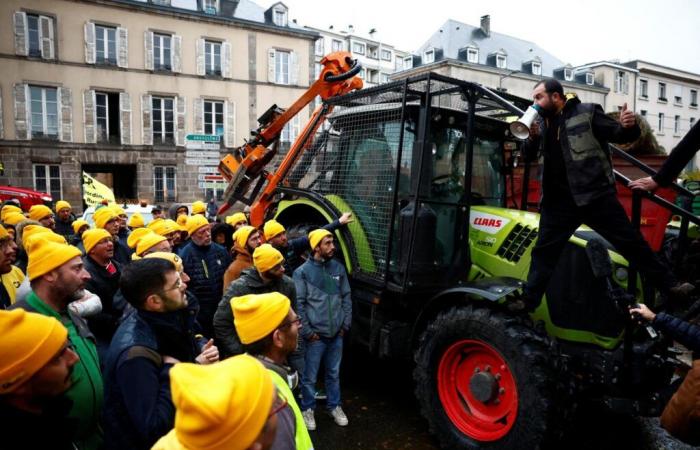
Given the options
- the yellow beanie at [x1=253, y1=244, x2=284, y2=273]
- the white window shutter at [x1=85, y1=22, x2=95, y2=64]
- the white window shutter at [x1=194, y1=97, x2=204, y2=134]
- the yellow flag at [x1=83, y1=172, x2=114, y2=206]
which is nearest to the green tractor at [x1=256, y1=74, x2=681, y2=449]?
the yellow beanie at [x1=253, y1=244, x2=284, y2=273]

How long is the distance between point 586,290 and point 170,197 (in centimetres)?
2327

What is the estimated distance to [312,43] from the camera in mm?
26438

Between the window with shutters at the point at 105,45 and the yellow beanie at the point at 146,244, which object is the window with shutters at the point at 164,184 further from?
the yellow beanie at the point at 146,244

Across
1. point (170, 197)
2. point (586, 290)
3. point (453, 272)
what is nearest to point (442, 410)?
point (453, 272)

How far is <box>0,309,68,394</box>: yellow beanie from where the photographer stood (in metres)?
1.50

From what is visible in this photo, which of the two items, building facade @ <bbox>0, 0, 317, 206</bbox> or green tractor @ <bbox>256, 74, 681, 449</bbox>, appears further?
building facade @ <bbox>0, 0, 317, 206</bbox>

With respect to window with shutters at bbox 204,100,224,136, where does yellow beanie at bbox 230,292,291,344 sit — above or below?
below

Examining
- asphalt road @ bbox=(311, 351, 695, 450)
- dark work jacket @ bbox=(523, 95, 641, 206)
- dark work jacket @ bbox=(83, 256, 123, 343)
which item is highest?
dark work jacket @ bbox=(523, 95, 641, 206)

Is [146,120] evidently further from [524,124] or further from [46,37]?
[524,124]

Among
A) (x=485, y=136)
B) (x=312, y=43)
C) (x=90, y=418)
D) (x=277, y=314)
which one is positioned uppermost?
(x=312, y=43)

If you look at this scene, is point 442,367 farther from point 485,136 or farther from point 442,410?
point 485,136

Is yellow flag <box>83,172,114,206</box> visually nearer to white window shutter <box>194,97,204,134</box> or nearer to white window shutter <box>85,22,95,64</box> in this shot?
white window shutter <box>194,97,204,134</box>

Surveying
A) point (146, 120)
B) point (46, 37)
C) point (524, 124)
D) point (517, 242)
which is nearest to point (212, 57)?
point (146, 120)

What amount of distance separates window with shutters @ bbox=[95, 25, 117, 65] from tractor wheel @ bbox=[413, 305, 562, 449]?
2389cm
